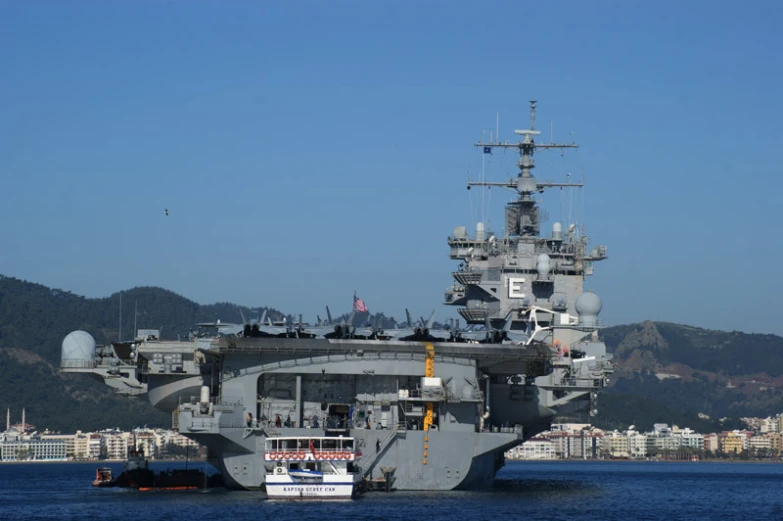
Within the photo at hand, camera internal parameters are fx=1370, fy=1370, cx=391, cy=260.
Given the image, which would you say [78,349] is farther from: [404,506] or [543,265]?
[543,265]

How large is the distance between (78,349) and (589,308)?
72.0 ft

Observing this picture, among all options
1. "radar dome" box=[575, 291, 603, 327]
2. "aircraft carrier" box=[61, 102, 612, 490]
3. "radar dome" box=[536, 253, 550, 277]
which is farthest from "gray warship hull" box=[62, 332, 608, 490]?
"radar dome" box=[536, 253, 550, 277]

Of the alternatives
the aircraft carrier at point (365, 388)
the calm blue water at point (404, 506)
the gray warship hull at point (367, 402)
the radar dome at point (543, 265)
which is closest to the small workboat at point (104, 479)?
the calm blue water at point (404, 506)

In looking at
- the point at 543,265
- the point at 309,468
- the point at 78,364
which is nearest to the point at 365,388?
the point at 309,468

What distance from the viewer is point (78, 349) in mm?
55844

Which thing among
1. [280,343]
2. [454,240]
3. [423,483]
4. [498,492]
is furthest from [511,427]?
[454,240]

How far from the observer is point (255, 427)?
46406 millimetres

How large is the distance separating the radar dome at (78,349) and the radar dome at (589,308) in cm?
2107

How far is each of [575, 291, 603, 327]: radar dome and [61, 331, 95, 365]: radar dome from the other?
21.1 m

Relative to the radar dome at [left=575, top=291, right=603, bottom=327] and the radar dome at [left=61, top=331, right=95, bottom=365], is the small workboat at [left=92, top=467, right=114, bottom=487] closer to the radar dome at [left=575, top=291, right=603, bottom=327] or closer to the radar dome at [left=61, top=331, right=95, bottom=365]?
the radar dome at [left=61, top=331, right=95, bottom=365]

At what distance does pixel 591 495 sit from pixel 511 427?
5.64 m

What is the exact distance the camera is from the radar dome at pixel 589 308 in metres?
60.2

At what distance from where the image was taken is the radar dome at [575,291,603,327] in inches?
2368

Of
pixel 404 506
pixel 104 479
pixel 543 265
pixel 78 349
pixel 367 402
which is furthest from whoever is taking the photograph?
pixel 543 265
